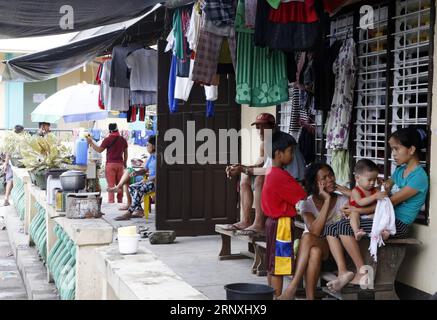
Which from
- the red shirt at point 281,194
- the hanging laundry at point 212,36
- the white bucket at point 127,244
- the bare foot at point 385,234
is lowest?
the bare foot at point 385,234

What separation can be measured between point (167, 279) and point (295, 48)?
271 centimetres

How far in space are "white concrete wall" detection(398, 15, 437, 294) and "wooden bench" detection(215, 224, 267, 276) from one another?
1721 millimetres

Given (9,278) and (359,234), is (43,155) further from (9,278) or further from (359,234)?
(359,234)

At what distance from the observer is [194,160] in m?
8.78

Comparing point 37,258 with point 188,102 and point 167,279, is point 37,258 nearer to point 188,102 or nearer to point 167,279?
Answer: point 188,102

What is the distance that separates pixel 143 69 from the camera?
9.68 meters

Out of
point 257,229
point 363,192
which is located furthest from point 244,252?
point 363,192

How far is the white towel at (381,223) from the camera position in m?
4.92

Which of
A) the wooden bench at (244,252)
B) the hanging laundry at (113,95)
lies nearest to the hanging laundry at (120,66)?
the hanging laundry at (113,95)

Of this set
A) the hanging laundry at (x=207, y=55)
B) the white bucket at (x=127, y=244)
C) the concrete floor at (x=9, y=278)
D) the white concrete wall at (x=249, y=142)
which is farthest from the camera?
the white concrete wall at (x=249, y=142)

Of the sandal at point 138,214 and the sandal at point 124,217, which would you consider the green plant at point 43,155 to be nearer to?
the sandal at point 124,217

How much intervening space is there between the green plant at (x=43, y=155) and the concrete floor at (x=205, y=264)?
1.53 metres

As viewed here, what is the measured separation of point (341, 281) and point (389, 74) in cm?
190

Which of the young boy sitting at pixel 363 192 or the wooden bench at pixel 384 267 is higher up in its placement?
the young boy sitting at pixel 363 192
